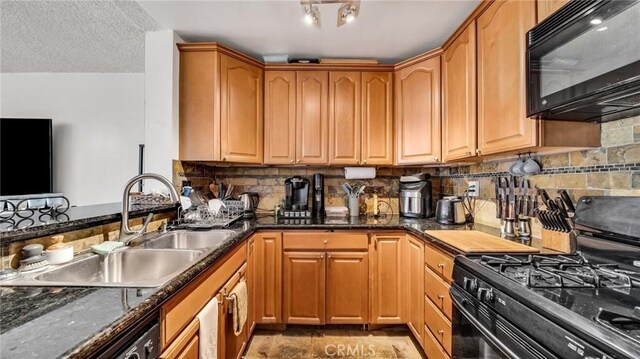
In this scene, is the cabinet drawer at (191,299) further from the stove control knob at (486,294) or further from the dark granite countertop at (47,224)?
the stove control knob at (486,294)

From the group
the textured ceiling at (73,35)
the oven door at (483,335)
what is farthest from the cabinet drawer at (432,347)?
the textured ceiling at (73,35)

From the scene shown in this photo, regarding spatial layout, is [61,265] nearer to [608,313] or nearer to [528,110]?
[608,313]

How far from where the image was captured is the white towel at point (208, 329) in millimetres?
1130

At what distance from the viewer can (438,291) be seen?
5.39 feet

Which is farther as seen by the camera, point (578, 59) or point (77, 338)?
point (578, 59)

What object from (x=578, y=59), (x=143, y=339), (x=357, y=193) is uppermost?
(x=578, y=59)

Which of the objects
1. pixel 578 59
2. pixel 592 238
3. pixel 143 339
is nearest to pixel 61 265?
pixel 143 339

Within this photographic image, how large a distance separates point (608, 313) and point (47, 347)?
1.28 meters

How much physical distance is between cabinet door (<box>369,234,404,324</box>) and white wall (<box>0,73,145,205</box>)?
2.54m

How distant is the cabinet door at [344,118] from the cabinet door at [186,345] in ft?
5.53

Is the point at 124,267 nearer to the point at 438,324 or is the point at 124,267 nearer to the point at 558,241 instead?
the point at 438,324

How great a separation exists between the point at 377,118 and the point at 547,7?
1379 mm

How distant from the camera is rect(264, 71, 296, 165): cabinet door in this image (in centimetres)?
246

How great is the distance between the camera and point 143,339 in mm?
764
